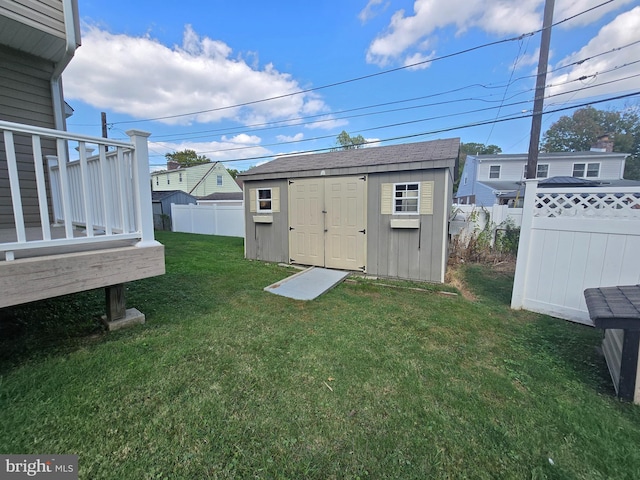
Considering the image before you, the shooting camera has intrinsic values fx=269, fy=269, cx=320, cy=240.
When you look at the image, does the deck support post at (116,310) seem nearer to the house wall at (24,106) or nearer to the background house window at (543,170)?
the house wall at (24,106)

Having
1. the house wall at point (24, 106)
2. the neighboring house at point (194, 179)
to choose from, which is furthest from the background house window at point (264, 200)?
the neighboring house at point (194, 179)

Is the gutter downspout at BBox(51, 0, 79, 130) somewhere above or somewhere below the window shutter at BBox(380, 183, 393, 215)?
above

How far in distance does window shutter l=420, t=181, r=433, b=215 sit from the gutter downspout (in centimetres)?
550

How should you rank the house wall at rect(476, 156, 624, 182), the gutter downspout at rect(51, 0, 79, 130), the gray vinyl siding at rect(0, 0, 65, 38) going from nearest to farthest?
1. the gray vinyl siding at rect(0, 0, 65, 38)
2. the gutter downspout at rect(51, 0, 79, 130)
3. the house wall at rect(476, 156, 624, 182)

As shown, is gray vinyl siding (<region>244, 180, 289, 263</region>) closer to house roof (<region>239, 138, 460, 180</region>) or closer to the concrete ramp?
house roof (<region>239, 138, 460, 180</region>)

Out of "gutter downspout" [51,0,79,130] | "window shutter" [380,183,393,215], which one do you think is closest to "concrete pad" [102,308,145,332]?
"gutter downspout" [51,0,79,130]

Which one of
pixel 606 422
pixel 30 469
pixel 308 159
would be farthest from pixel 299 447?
pixel 308 159

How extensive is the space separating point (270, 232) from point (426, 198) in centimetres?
388

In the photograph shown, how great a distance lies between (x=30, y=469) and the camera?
1.45 meters

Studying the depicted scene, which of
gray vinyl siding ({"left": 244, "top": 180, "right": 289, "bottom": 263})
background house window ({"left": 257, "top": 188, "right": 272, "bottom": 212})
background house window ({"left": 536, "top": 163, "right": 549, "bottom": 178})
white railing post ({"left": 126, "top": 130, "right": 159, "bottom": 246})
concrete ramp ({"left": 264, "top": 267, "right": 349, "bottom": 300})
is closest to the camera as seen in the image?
white railing post ({"left": 126, "top": 130, "right": 159, "bottom": 246})

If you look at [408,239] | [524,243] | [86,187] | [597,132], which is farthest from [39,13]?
[597,132]

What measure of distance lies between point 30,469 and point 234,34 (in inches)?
491

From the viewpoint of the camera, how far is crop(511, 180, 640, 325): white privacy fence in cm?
320

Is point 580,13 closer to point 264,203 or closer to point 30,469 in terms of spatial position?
point 264,203
